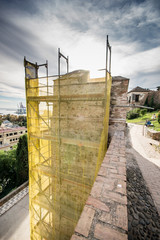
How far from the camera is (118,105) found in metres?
4.54

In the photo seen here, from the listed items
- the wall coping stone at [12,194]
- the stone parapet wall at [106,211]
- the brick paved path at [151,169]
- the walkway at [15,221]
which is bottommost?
the walkway at [15,221]

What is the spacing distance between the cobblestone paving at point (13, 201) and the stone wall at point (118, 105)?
8.90m

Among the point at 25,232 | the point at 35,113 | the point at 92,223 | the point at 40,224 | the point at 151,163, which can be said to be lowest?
the point at 25,232

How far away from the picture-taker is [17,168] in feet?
31.5

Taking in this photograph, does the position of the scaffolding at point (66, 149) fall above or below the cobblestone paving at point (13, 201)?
above

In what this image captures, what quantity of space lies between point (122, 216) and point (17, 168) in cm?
1109

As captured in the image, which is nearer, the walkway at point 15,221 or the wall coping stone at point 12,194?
the walkway at point 15,221

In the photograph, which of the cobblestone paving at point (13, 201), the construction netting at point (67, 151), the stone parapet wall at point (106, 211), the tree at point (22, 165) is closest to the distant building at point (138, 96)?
the construction netting at point (67, 151)

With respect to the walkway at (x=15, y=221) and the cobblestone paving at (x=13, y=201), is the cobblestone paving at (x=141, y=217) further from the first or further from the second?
the cobblestone paving at (x=13, y=201)

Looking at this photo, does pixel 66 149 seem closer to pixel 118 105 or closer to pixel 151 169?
pixel 118 105

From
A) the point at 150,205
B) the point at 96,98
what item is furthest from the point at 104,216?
the point at 96,98

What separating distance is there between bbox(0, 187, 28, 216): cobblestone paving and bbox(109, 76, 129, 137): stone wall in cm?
890

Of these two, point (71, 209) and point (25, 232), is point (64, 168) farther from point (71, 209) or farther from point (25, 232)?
point (25, 232)

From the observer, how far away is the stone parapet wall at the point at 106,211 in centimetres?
102
